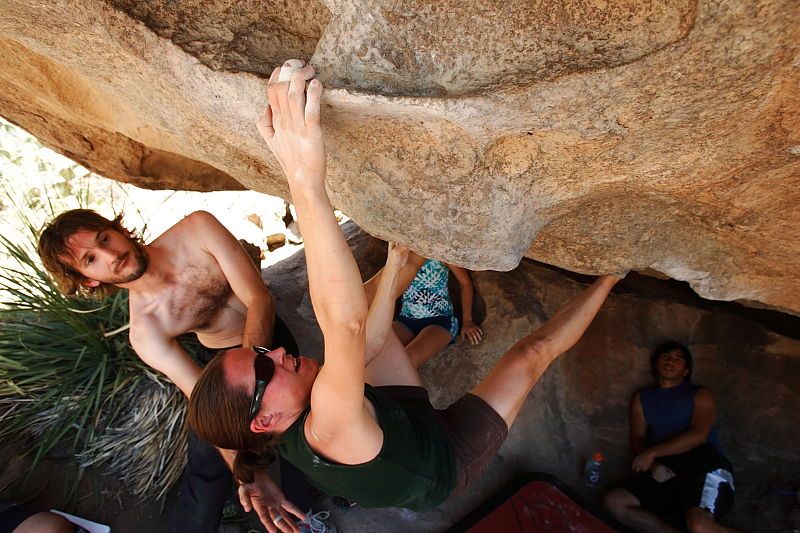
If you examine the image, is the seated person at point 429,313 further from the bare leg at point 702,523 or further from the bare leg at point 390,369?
the bare leg at point 702,523

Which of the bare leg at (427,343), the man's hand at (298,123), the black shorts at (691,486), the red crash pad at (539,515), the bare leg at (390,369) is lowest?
the red crash pad at (539,515)

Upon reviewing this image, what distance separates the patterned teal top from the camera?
3303 mm

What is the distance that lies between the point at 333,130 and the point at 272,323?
53.1 inches

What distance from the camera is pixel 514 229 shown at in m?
1.76

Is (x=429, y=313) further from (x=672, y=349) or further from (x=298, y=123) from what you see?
(x=298, y=123)

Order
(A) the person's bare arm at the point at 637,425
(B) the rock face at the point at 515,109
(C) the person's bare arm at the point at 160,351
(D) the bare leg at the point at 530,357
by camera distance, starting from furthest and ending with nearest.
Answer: (A) the person's bare arm at the point at 637,425
(C) the person's bare arm at the point at 160,351
(D) the bare leg at the point at 530,357
(B) the rock face at the point at 515,109

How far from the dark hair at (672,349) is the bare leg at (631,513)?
708 millimetres

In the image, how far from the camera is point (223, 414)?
1.78 meters

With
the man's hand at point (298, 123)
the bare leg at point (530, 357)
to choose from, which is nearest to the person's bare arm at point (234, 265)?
the bare leg at point (530, 357)

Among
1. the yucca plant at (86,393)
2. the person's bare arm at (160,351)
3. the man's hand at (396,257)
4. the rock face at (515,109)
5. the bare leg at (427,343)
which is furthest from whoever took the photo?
the yucca plant at (86,393)

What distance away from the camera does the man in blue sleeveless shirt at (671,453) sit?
10.6 feet

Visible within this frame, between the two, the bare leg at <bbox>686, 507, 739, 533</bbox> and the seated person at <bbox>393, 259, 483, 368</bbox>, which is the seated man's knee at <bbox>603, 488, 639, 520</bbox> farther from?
the seated person at <bbox>393, 259, 483, 368</bbox>

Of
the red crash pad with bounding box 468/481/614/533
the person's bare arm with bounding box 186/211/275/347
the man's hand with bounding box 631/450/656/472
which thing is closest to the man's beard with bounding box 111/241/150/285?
the person's bare arm with bounding box 186/211/275/347

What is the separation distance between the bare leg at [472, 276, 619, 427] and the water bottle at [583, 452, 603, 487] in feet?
4.81
